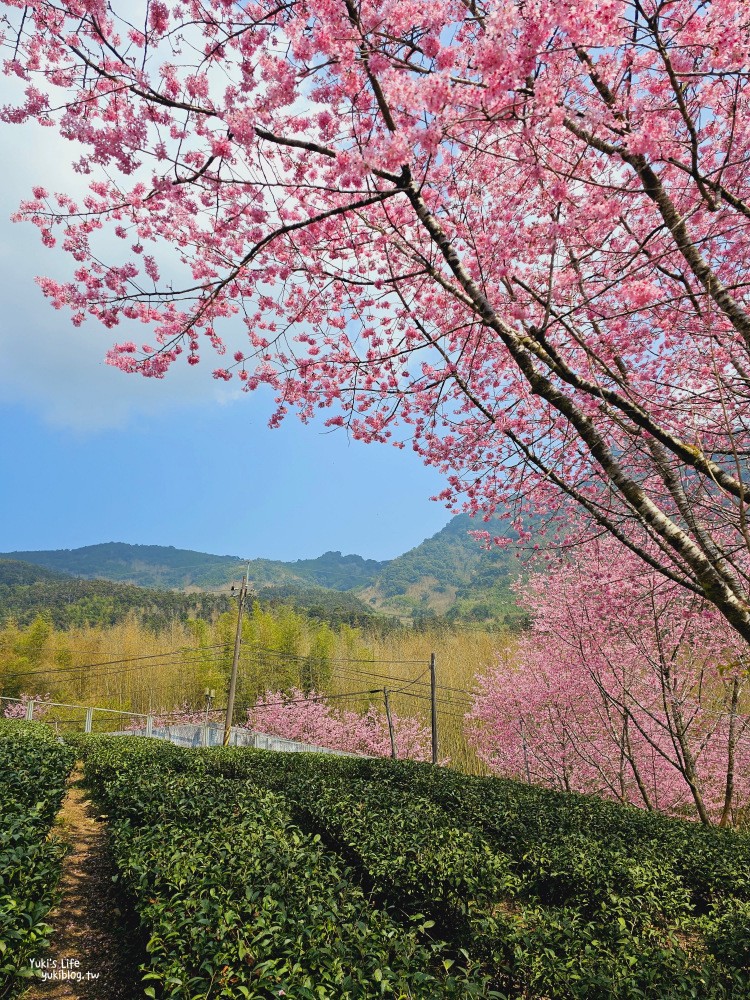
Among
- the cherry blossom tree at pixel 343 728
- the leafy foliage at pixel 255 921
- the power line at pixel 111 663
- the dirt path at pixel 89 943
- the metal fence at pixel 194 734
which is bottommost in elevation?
the cherry blossom tree at pixel 343 728

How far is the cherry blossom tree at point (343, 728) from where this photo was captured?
26547 mm

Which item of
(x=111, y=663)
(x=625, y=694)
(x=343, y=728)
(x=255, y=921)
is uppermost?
(x=255, y=921)

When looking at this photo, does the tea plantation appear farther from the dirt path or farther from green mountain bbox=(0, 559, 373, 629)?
green mountain bbox=(0, 559, 373, 629)

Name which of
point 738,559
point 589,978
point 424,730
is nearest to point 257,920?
point 589,978

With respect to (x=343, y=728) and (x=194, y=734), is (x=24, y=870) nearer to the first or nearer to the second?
(x=194, y=734)

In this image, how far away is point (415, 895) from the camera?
423 centimetres

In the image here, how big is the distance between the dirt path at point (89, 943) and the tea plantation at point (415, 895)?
0.40 m

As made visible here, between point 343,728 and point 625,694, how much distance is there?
2035cm

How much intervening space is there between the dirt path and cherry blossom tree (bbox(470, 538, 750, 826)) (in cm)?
518

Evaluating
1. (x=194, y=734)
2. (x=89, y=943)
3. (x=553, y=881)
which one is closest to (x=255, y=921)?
(x=89, y=943)

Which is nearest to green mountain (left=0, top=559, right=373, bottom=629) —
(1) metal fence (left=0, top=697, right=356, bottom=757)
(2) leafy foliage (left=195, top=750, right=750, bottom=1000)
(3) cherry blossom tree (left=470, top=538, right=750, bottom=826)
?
(1) metal fence (left=0, top=697, right=356, bottom=757)

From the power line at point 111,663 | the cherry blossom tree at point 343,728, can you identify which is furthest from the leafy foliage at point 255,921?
the power line at point 111,663

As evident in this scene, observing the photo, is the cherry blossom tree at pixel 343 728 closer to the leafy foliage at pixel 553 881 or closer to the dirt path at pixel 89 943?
the leafy foliage at pixel 553 881

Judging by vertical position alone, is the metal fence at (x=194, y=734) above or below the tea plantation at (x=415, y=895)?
below
